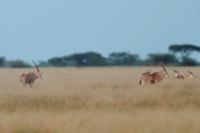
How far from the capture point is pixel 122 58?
75.9 meters

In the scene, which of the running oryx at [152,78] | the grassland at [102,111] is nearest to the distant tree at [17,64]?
the running oryx at [152,78]

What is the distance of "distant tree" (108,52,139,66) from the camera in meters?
75.4

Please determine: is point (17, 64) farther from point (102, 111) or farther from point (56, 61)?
point (102, 111)

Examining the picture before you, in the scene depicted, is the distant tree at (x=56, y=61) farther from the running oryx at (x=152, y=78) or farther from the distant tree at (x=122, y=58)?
the running oryx at (x=152, y=78)

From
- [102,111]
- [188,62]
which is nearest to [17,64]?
[188,62]

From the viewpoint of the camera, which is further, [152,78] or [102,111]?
[152,78]

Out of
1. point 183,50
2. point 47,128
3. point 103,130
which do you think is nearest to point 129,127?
point 103,130

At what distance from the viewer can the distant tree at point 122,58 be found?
75.4 metres

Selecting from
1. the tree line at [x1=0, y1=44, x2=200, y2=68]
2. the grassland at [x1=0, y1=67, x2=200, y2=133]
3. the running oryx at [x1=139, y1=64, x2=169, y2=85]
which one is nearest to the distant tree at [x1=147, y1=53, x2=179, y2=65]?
the tree line at [x1=0, y1=44, x2=200, y2=68]

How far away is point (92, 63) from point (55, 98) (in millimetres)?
56323

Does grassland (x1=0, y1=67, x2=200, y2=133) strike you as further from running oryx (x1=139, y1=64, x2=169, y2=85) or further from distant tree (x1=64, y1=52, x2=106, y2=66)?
distant tree (x1=64, y1=52, x2=106, y2=66)

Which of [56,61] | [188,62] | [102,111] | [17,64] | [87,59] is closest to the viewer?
[102,111]

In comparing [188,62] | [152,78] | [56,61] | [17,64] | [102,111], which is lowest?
[102,111]

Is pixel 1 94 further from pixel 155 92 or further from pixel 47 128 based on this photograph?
pixel 47 128
